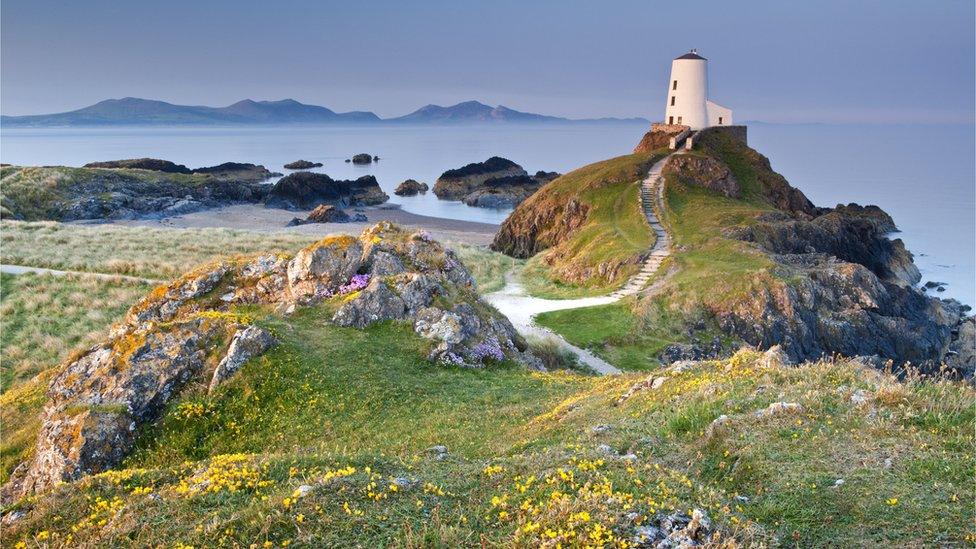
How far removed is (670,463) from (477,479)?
3.40 m

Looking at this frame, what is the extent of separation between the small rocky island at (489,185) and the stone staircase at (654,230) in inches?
1927

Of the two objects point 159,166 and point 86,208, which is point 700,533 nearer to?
point 86,208

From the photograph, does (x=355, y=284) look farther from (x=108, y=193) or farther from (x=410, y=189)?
(x=410, y=189)

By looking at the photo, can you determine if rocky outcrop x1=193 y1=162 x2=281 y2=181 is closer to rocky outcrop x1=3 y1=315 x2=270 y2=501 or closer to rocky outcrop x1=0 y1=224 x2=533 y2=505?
rocky outcrop x1=0 y1=224 x2=533 y2=505

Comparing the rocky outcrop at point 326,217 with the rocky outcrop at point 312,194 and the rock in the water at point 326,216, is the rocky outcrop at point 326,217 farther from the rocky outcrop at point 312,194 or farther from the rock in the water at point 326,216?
the rocky outcrop at point 312,194

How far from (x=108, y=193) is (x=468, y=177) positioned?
215 feet

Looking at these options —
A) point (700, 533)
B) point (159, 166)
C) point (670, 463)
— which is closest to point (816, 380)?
point (670, 463)

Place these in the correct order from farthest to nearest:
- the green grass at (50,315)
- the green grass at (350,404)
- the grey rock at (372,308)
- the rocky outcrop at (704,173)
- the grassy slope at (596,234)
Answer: the rocky outcrop at (704,173) < the grassy slope at (596,234) < the green grass at (50,315) < the grey rock at (372,308) < the green grass at (350,404)

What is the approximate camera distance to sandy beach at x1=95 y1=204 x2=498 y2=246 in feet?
261

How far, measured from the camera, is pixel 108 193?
94688 mm

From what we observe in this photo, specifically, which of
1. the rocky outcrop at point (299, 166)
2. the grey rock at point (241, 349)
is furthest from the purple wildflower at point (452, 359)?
the rocky outcrop at point (299, 166)

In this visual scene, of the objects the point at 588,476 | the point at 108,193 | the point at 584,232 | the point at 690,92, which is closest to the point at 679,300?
the point at 584,232

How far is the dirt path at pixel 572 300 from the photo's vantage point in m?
30.9

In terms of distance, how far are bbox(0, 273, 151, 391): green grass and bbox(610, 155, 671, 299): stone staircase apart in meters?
29.9
